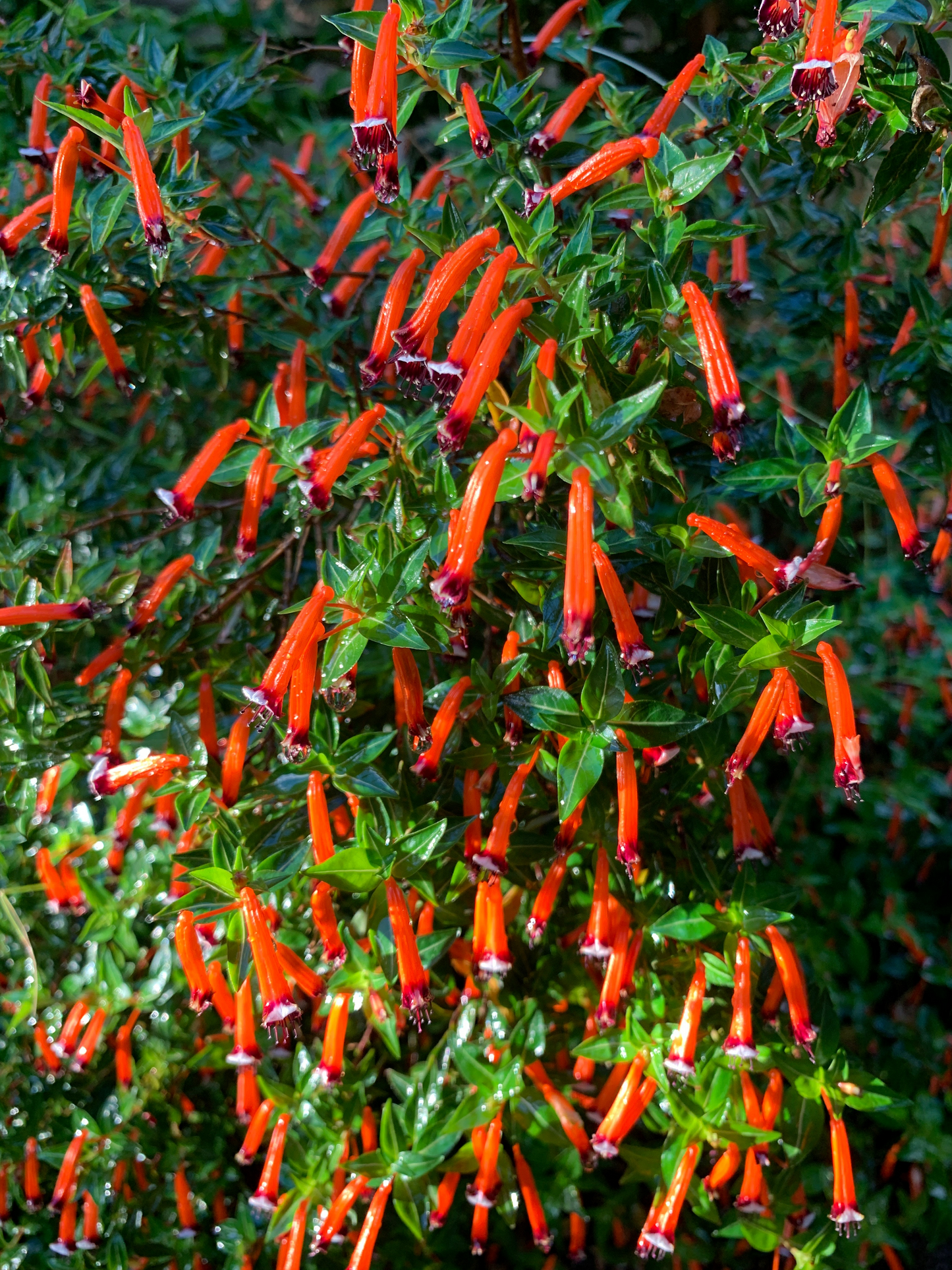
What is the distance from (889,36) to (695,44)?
5.37ft

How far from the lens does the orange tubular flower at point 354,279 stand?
255cm

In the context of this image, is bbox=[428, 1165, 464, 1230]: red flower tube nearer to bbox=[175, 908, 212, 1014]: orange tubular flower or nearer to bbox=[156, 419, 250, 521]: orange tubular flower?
bbox=[175, 908, 212, 1014]: orange tubular flower

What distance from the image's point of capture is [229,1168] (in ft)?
9.39

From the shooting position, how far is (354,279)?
2.66 metres

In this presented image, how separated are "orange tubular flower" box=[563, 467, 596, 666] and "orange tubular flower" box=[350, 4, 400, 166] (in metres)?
0.65

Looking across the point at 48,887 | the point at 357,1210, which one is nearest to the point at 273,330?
the point at 48,887

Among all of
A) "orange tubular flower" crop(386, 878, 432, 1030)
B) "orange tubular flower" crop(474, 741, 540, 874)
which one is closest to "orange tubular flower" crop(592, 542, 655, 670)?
"orange tubular flower" crop(474, 741, 540, 874)

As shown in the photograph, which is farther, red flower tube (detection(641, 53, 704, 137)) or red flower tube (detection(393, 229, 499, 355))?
red flower tube (detection(641, 53, 704, 137))

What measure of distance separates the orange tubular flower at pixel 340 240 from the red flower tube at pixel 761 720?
4.25 feet

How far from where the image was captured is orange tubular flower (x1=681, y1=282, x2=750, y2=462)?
1504 mm

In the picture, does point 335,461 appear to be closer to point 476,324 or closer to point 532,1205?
point 476,324

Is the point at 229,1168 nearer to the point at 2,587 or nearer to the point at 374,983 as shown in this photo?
the point at 374,983

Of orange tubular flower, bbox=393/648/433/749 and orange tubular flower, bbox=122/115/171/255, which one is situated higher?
orange tubular flower, bbox=122/115/171/255

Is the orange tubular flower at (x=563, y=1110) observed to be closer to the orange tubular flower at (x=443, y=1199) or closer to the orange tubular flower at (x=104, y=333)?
the orange tubular flower at (x=443, y=1199)
